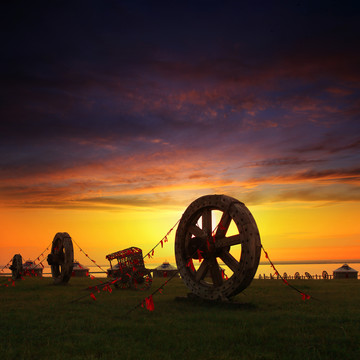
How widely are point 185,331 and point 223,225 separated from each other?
19.7ft

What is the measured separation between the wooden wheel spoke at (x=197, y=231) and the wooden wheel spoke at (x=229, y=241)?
2.75 ft

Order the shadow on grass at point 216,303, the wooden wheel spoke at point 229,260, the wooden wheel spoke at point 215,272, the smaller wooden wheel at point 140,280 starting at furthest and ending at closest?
1. the smaller wooden wheel at point 140,280
2. the wooden wheel spoke at point 215,272
3. the wooden wheel spoke at point 229,260
4. the shadow on grass at point 216,303

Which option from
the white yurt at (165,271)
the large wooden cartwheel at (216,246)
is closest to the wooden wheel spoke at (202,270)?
the large wooden cartwheel at (216,246)

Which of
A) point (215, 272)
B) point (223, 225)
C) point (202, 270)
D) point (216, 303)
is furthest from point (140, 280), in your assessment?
point (223, 225)

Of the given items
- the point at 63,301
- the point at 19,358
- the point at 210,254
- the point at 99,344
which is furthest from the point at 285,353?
the point at 63,301

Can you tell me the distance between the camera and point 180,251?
56.4ft

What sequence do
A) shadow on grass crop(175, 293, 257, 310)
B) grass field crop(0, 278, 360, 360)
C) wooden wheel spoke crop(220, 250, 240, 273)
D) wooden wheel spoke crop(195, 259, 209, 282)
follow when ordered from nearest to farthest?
1. grass field crop(0, 278, 360, 360)
2. shadow on grass crop(175, 293, 257, 310)
3. wooden wheel spoke crop(220, 250, 240, 273)
4. wooden wheel spoke crop(195, 259, 209, 282)

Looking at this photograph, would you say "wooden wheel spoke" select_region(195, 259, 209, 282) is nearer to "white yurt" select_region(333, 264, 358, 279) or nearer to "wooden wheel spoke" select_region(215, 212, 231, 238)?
"wooden wheel spoke" select_region(215, 212, 231, 238)

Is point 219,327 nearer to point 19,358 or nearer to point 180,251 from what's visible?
point 19,358

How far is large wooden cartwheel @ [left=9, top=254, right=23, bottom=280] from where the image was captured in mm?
35625

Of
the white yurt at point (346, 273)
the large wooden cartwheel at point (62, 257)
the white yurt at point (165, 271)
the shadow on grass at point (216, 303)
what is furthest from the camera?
the white yurt at point (346, 273)

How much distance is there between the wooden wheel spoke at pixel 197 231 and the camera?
16.4 metres

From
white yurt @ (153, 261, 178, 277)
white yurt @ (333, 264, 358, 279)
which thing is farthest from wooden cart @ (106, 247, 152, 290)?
white yurt @ (333, 264, 358, 279)

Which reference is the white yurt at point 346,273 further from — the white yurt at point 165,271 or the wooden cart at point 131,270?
the wooden cart at point 131,270
